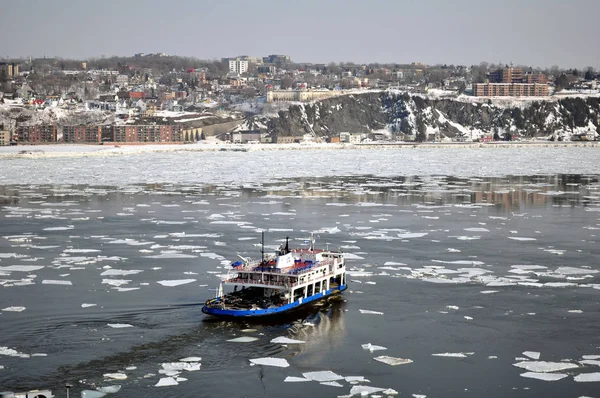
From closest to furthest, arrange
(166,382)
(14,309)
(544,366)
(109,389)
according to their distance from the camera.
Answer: (109,389), (166,382), (544,366), (14,309)

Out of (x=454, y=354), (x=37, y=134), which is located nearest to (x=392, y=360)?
(x=454, y=354)

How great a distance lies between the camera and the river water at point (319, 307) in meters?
18.8

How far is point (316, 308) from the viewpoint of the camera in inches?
993

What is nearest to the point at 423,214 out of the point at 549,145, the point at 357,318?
the point at 357,318

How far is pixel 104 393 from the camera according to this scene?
17.6 metres

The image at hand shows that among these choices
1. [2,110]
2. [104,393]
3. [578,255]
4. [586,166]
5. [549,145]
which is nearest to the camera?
[104,393]

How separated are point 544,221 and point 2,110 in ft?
497

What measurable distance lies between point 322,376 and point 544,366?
16.0ft

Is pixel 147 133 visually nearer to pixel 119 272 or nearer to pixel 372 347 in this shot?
pixel 119 272

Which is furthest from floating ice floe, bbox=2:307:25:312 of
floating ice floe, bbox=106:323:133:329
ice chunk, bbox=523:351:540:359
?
ice chunk, bbox=523:351:540:359

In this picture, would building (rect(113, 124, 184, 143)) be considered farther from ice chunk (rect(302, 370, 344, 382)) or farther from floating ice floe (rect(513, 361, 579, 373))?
floating ice floe (rect(513, 361, 579, 373))

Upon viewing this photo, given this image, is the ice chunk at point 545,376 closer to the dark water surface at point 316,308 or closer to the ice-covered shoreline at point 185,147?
the dark water surface at point 316,308

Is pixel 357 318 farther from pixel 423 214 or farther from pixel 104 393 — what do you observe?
pixel 423 214

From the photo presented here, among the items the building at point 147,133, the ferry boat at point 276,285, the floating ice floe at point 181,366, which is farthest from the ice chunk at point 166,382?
the building at point 147,133
